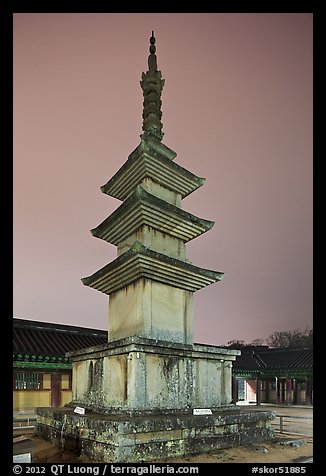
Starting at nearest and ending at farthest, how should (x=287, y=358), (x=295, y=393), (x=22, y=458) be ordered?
(x=22, y=458), (x=295, y=393), (x=287, y=358)

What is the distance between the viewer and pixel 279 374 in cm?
3272

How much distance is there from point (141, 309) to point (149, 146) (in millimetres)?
5210

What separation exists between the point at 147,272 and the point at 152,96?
6.82 metres

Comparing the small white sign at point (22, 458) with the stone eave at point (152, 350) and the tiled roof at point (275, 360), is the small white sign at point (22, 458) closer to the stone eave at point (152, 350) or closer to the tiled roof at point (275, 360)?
the stone eave at point (152, 350)

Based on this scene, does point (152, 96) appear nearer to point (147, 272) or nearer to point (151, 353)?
point (147, 272)

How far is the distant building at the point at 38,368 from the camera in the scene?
1981 cm

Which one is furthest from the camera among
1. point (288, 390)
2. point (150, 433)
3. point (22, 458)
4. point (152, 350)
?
point (288, 390)

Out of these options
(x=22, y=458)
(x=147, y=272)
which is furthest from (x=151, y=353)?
(x=22, y=458)

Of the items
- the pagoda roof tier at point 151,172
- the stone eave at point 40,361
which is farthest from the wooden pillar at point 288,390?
the pagoda roof tier at point 151,172

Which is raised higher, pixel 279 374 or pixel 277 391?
pixel 279 374

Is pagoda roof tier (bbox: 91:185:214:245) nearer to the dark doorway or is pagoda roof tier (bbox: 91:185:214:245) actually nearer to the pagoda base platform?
the pagoda base platform
